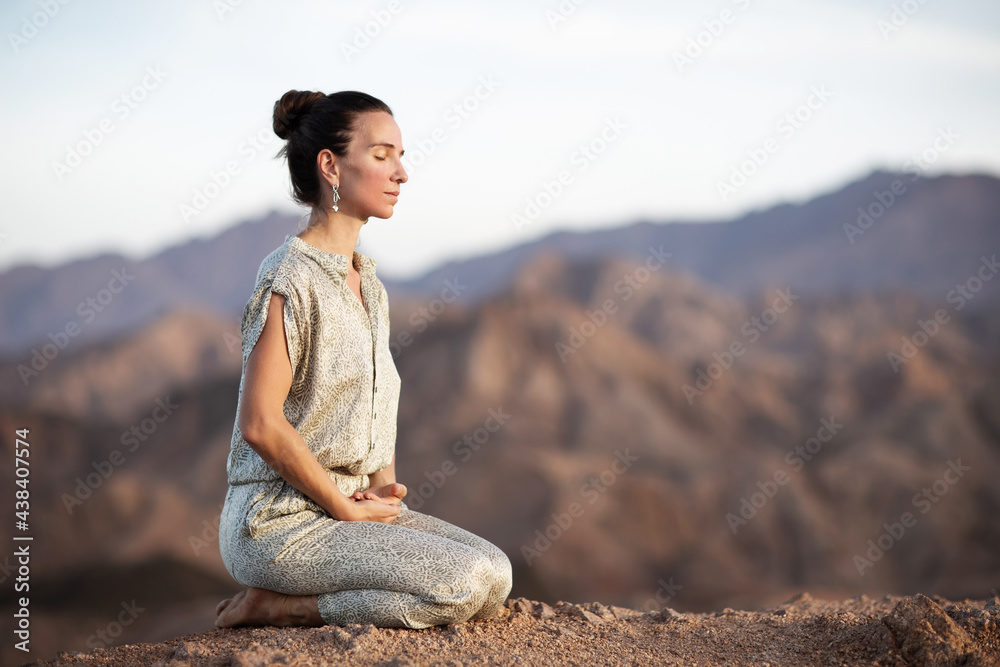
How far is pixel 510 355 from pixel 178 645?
1975 cm

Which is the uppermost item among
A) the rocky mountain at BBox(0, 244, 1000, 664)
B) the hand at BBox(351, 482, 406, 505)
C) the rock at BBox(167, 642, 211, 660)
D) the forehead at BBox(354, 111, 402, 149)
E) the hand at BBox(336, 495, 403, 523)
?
the forehead at BBox(354, 111, 402, 149)

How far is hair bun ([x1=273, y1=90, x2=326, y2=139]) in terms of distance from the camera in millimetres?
3152

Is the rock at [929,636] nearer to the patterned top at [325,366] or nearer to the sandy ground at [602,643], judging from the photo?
the sandy ground at [602,643]

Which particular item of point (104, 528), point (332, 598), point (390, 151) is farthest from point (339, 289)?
point (104, 528)

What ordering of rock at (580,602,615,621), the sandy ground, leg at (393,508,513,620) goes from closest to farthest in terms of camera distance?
the sandy ground → leg at (393,508,513,620) → rock at (580,602,615,621)

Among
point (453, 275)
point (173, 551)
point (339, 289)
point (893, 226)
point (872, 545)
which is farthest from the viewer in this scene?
point (453, 275)

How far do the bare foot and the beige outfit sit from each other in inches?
2.0

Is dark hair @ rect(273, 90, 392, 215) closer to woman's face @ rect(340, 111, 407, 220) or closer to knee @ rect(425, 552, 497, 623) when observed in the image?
woman's face @ rect(340, 111, 407, 220)

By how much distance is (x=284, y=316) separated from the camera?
2.90 m

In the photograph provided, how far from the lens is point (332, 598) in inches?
116

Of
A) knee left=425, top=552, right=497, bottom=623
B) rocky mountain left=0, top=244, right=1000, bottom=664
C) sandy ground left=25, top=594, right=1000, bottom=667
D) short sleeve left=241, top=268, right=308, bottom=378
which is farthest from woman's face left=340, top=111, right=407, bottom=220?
rocky mountain left=0, top=244, right=1000, bottom=664

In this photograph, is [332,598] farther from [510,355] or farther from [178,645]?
[510,355]

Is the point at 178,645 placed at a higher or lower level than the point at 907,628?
lower

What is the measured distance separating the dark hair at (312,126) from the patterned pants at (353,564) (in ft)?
3.33
